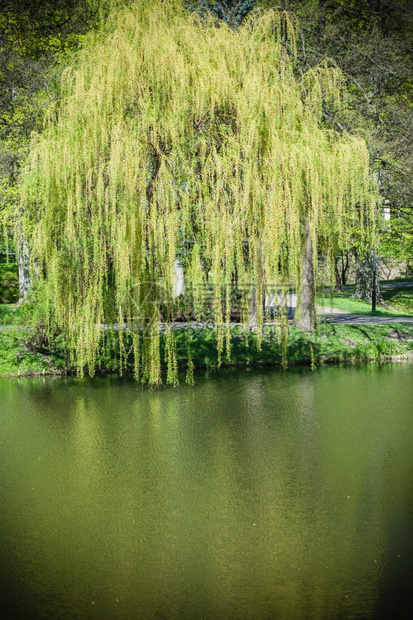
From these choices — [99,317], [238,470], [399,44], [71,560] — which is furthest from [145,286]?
[399,44]

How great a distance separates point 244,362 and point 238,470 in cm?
771

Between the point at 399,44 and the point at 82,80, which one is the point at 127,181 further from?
the point at 399,44

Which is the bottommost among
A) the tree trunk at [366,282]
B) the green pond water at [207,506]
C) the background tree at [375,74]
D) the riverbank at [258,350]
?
the green pond water at [207,506]

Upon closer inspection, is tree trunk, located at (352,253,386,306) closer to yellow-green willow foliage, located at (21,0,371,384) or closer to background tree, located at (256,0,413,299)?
background tree, located at (256,0,413,299)

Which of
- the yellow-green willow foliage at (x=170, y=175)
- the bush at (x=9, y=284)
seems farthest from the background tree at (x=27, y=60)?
the yellow-green willow foliage at (x=170, y=175)

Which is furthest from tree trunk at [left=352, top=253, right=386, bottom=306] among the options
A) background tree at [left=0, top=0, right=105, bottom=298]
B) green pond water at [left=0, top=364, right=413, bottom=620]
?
green pond water at [left=0, top=364, right=413, bottom=620]

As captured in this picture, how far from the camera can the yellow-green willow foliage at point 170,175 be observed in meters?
10.2

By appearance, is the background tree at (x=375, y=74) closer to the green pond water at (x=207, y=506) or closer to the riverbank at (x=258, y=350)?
the riverbank at (x=258, y=350)

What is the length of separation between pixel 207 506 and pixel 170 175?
15.1 feet

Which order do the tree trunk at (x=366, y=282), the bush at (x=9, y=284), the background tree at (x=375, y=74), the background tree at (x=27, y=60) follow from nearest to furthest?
the background tree at (x=27, y=60) → the background tree at (x=375, y=74) → the bush at (x=9, y=284) → the tree trunk at (x=366, y=282)

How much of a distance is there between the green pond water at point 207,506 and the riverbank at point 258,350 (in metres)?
2.11

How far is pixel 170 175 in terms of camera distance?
10.2 meters

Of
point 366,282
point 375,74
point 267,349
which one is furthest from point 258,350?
point 366,282

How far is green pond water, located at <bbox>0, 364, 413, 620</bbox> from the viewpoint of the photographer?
577 centimetres
